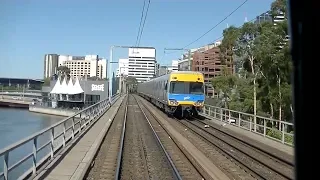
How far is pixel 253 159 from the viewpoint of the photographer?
1429 cm

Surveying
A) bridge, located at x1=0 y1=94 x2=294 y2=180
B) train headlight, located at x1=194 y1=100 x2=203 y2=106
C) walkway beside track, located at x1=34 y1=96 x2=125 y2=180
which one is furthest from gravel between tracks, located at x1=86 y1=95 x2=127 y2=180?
Result: train headlight, located at x1=194 y1=100 x2=203 y2=106

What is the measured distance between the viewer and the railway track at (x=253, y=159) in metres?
11.7

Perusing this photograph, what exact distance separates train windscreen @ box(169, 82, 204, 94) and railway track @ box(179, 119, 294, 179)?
39.1 feet

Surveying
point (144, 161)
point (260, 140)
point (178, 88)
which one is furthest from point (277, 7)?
point (144, 161)

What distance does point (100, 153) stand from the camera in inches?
619

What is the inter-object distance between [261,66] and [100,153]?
97.1ft

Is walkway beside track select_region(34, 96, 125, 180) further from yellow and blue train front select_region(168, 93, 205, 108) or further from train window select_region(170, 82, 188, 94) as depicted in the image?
train window select_region(170, 82, 188, 94)

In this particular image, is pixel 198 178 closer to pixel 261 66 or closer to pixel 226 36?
pixel 261 66

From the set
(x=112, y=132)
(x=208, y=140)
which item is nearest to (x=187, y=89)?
(x=112, y=132)

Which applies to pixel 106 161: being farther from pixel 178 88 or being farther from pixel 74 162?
pixel 178 88

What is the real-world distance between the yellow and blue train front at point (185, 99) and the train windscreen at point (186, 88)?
0.28 meters

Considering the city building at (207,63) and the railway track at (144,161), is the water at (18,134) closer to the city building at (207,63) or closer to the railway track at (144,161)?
the railway track at (144,161)

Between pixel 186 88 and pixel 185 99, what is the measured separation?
0.84 meters

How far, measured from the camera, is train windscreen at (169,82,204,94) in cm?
3275
